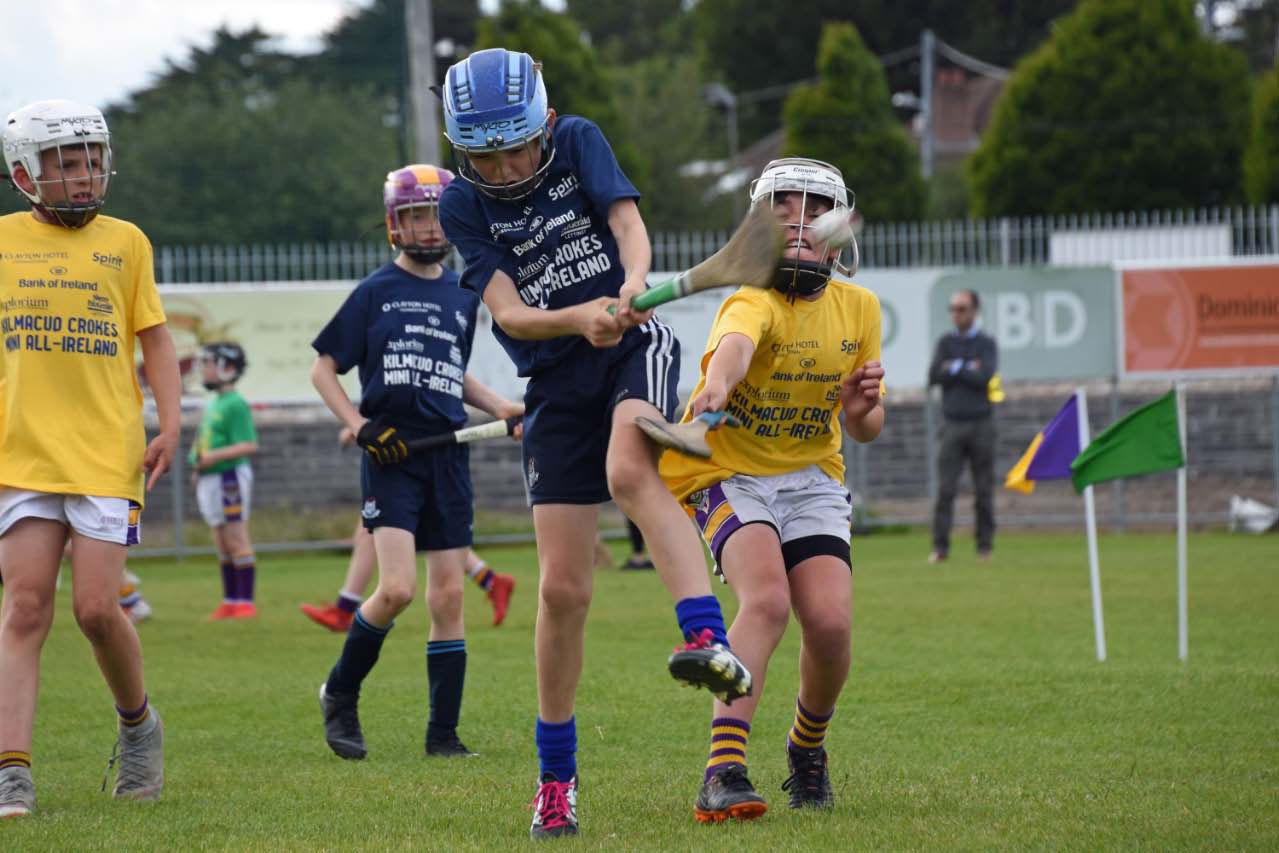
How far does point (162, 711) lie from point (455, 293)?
267 cm

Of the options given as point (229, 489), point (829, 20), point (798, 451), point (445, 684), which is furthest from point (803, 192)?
point (829, 20)

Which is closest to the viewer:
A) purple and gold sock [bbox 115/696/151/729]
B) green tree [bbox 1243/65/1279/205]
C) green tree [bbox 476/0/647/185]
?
purple and gold sock [bbox 115/696/151/729]

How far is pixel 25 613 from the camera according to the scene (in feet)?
18.6

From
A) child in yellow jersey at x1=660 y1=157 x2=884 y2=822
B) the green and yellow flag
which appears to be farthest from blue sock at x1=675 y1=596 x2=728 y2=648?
the green and yellow flag

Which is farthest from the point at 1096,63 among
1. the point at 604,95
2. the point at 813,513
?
the point at 813,513

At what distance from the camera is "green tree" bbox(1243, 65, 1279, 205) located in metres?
29.4

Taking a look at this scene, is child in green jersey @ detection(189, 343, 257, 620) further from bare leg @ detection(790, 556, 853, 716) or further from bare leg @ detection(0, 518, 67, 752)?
bare leg @ detection(790, 556, 853, 716)

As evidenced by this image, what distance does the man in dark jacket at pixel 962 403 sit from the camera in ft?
53.7

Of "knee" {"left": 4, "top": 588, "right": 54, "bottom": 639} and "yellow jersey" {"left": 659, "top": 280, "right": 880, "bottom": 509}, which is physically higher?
"yellow jersey" {"left": 659, "top": 280, "right": 880, "bottom": 509}

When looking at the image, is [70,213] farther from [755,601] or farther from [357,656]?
[755,601]

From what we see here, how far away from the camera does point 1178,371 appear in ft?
65.4

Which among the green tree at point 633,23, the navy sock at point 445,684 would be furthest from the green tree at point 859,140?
the green tree at point 633,23

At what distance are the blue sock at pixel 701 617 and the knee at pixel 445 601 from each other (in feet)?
8.83

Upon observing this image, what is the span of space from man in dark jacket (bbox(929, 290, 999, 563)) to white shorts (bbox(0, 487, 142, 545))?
1160 centimetres
